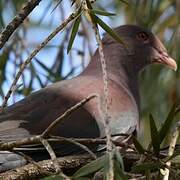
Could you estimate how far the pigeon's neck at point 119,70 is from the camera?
10.5ft

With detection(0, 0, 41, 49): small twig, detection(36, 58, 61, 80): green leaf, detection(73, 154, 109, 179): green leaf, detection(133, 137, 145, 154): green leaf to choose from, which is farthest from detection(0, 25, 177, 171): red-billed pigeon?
detection(73, 154, 109, 179): green leaf

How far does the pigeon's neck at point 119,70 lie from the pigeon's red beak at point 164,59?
0.13m

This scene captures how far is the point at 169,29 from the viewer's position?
4117mm

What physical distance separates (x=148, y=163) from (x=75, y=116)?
0.95 metres

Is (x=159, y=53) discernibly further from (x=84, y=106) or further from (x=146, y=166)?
(x=146, y=166)

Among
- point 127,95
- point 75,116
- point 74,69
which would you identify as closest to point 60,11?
point 74,69

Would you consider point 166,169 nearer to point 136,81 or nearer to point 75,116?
point 75,116

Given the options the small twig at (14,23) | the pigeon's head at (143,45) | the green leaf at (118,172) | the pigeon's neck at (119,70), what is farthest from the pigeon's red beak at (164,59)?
the green leaf at (118,172)

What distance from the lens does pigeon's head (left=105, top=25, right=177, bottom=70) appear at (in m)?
3.49

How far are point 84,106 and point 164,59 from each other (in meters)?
0.93

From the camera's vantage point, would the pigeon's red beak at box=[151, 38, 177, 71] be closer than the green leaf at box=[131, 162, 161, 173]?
No

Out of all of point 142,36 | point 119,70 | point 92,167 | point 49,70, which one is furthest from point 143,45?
point 92,167

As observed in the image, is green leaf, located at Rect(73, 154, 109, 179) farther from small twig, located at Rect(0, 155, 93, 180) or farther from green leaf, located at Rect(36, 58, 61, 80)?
green leaf, located at Rect(36, 58, 61, 80)

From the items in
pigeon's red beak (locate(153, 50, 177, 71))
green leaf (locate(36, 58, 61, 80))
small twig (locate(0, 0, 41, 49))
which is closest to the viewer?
small twig (locate(0, 0, 41, 49))
